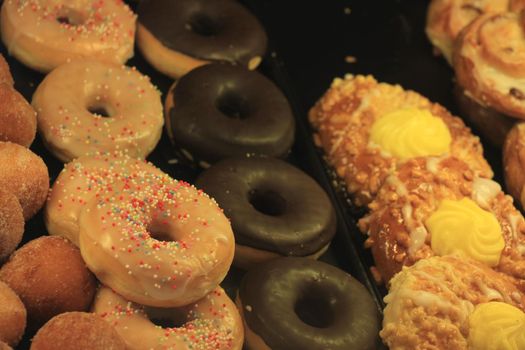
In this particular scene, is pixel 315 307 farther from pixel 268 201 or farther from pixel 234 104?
pixel 234 104

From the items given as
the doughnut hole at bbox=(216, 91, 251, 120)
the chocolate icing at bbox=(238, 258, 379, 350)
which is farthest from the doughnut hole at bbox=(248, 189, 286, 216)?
the doughnut hole at bbox=(216, 91, 251, 120)

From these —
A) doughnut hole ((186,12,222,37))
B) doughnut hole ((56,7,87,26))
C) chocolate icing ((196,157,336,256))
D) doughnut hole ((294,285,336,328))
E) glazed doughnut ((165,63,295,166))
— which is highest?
doughnut hole ((56,7,87,26))

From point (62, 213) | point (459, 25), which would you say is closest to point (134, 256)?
point (62, 213)

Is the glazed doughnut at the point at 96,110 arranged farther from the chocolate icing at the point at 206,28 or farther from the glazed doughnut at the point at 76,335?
the glazed doughnut at the point at 76,335

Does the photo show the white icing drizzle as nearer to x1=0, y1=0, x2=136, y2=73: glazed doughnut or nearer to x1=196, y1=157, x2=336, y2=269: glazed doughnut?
x1=196, y1=157, x2=336, y2=269: glazed doughnut

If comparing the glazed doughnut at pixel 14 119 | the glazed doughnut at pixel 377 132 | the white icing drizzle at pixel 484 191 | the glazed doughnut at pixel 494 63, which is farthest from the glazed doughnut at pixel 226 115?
the glazed doughnut at pixel 494 63

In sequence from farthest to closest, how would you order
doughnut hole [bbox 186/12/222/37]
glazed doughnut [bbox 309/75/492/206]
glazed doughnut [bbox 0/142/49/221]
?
doughnut hole [bbox 186/12/222/37], glazed doughnut [bbox 309/75/492/206], glazed doughnut [bbox 0/142/49/221]

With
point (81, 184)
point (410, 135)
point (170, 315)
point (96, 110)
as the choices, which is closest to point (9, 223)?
point (81, 184)
